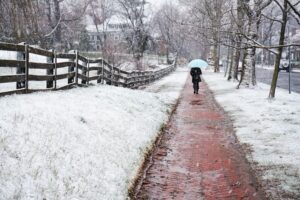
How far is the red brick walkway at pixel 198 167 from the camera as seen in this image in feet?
21.0

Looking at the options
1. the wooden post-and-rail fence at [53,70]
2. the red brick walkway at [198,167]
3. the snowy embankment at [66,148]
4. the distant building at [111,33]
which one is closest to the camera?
the snowy embankment at [66,148]

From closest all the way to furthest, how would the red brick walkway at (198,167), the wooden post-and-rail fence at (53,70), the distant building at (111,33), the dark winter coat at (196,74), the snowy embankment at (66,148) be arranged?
1. the snowy embankment at (66,148)
2. the red brick walkway at (198,167)
3. the wooden post-and-rail fence at (53,70)
4. the dark winter coat at (196,74)
5. the distant building at (111,33)

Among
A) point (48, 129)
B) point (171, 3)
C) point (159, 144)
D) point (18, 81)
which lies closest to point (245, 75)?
point (159, 144)

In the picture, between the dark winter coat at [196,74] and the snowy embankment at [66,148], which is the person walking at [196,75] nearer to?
the dark winter coat at [196,74]

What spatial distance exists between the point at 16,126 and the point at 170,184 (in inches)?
103

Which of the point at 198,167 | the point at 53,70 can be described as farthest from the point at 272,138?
the point at 53,70

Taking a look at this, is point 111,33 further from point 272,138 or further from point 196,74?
point 272,138

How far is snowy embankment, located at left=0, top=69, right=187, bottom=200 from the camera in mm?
4980

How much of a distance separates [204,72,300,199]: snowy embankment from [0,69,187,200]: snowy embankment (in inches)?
89.4

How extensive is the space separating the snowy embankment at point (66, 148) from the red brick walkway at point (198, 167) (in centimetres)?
43

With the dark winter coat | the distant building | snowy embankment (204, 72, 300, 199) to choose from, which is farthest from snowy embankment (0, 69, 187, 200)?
the distant building

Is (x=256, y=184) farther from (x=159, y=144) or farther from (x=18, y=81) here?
(x=18, y=81)

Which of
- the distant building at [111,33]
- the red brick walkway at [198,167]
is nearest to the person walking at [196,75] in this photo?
the red brick walkway at [198,167]

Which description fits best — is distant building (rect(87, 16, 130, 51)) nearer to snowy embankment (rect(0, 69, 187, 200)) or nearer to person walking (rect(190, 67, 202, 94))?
person walking (rect(190, 67, 202, 94))
